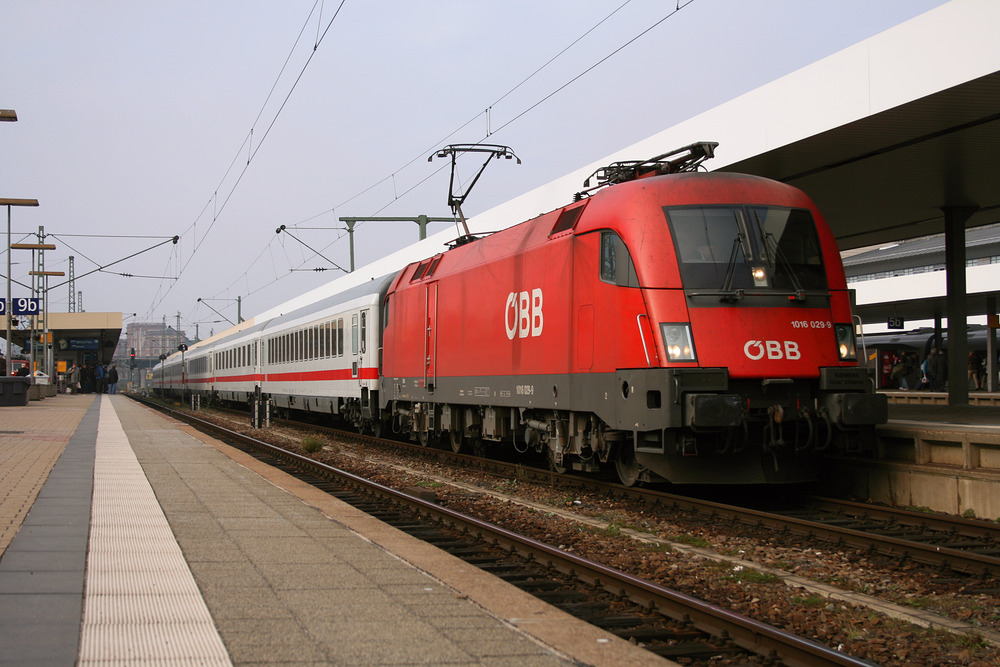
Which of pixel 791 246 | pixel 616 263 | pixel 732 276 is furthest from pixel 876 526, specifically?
pixel 616 263

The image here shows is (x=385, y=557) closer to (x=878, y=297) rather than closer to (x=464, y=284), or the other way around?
(x=464, y=284)

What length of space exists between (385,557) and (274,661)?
2789 mm

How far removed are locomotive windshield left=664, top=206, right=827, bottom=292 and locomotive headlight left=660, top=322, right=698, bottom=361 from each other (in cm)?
48

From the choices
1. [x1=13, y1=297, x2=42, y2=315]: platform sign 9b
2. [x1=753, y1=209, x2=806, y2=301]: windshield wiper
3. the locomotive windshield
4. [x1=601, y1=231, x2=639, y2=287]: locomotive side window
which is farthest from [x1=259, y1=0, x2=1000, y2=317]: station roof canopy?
[x1=13, y1=297, x2=42, y2=315]: platform sign 9b

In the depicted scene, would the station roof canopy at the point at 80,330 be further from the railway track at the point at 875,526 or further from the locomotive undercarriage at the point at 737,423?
the locomotive undercarriage at the point at 737,423

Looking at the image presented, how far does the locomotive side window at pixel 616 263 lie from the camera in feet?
32.4

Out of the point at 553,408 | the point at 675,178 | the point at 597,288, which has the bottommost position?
the point at 553,408

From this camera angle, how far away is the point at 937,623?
5852mm

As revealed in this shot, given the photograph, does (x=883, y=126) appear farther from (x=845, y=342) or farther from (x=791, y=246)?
(x=845, y=342)

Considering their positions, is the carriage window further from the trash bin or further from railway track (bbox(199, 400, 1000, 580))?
the trash bin

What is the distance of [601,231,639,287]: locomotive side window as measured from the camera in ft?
32.4

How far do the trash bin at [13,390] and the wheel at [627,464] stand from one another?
30.9 metres

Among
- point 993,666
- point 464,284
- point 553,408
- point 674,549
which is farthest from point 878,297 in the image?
point 993,666

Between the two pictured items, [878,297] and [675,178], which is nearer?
[675,178]
